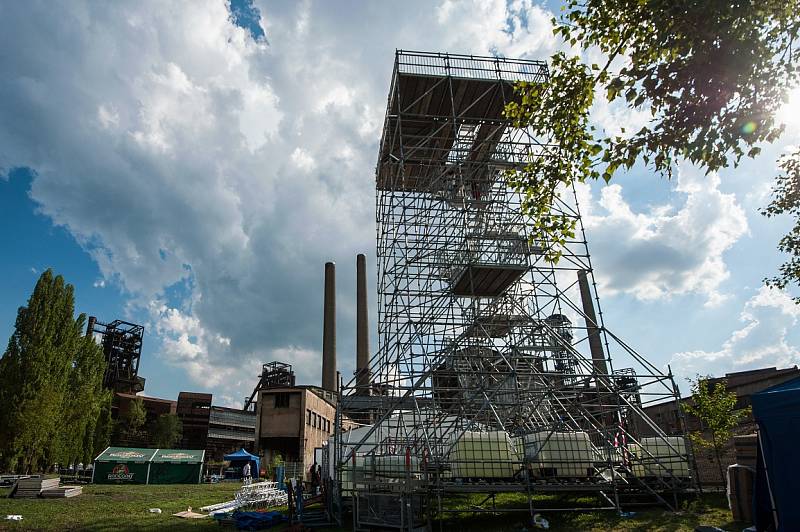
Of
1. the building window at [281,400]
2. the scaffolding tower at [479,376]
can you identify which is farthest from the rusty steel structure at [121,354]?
the scaffolding tower at [479,376]

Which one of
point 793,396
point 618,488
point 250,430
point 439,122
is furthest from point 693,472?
point 250,430

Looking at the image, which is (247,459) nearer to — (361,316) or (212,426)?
(361,316)

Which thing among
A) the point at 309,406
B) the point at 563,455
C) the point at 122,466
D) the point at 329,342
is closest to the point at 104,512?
the point at 563,455

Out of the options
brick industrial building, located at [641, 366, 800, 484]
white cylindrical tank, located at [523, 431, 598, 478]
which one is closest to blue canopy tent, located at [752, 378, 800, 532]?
brick industrial building, located at [641, 366, 800, 484]

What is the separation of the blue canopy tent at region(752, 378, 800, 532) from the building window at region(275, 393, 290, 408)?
4476 centimetres

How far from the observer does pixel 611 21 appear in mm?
8773

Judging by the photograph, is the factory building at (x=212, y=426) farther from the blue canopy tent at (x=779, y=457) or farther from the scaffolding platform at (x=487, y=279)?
the blue canopy tent at (x=779, y=457)

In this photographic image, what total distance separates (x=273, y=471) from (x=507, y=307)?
89.5ft

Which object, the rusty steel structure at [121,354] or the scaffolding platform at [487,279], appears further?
the rusty steel structure at [121,354]

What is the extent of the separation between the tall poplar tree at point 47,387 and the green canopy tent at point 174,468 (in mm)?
7041

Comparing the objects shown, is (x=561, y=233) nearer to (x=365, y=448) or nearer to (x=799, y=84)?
(x=799, y=84)

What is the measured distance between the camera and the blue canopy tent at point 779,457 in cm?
711

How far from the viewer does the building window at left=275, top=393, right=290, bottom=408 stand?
48.5 m

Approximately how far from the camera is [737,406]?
132 ft
